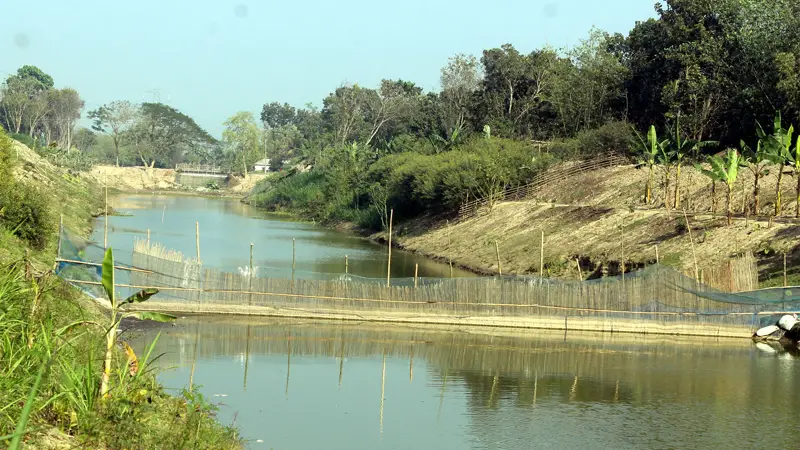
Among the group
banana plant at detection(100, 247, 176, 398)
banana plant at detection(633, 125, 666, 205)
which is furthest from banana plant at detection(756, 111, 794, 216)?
banana plant at detection(100, 247, 176, 398)

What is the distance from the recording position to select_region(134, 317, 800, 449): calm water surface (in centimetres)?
1354

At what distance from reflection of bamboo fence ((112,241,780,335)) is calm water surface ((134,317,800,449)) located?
401 mm

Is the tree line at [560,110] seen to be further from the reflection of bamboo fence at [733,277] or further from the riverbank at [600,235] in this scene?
the reflection of bamboo fence at [733,277]

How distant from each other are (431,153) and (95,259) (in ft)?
115

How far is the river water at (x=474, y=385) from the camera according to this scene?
44.4 feet

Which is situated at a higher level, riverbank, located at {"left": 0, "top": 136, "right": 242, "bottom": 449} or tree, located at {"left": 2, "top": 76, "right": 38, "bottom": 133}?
tree, located at {"left": 2, "top": 76, "right": 38, "bottom": 133}

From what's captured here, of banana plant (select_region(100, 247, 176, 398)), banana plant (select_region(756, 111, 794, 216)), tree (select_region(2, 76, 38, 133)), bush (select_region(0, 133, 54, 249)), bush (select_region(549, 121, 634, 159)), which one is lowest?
banana plant (select_region(100, 247, 176, 398))

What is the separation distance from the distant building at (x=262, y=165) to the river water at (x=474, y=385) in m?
85.2

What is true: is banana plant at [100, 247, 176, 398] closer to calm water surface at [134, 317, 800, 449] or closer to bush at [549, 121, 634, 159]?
calm water surface at [134, 317, 800, 449]

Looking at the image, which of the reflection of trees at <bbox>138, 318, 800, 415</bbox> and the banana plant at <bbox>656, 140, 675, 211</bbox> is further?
the banana plant at <bbox>656, 140, 675, 211</bbox>

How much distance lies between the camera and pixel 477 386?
16.8m

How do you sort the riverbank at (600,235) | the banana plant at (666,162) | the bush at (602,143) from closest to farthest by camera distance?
the riverbank at (600,235) → the banana plant at (666,162) → the bush at (602,143)

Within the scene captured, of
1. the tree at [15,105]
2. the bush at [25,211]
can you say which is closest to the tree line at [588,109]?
the bush at [25,211]

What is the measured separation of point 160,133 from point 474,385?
99.7 meters
